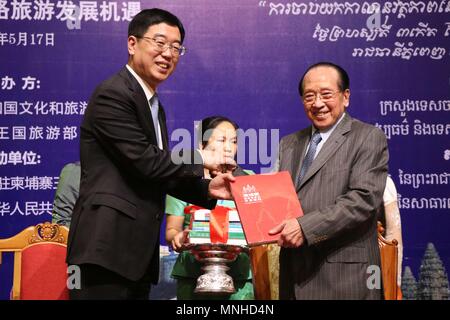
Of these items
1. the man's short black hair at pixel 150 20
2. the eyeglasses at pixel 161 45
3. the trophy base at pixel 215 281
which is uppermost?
the man's short black hair at pixel 150 20

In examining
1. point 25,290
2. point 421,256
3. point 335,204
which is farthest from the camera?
point 421,256

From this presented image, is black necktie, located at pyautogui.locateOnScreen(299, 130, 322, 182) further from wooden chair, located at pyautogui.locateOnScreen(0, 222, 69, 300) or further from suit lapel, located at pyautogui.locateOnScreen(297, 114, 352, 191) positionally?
wooden chair, located at pyautogui.locateOnScreen(0, 222, 69, 300)

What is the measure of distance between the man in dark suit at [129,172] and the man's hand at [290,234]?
0.85ft

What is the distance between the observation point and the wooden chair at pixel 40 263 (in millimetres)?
3160

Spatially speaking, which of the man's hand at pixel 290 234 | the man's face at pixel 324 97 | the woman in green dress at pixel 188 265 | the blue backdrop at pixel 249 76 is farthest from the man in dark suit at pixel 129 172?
the blue backdrop at pixel 249 76

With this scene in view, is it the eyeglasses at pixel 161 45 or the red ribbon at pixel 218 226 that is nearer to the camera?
the eyeglasses at pixel 161 45

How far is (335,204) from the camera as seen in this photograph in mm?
2469

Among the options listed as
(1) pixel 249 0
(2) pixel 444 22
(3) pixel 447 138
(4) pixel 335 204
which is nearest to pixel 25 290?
(4) pixel 335 204

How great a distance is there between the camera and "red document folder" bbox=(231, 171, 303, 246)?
8.14 ft

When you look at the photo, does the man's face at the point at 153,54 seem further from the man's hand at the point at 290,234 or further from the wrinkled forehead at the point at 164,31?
the man's hand at the point at 290,234

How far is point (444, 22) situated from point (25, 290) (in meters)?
2.73

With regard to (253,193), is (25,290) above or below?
below

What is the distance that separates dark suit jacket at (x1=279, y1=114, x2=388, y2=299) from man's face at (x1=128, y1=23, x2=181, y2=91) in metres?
0.65

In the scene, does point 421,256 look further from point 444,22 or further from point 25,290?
point 25,290
